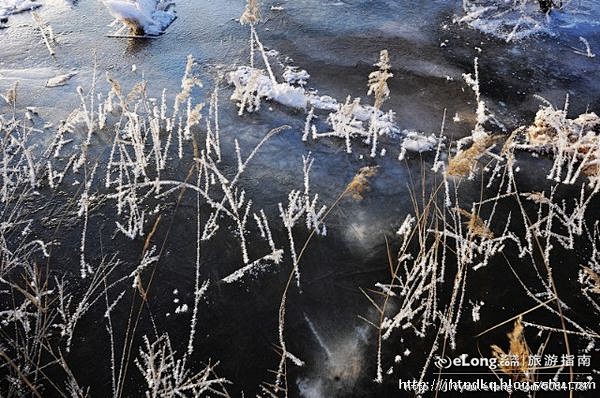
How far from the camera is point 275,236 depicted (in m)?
3.94

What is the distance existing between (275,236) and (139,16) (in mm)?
A: 4880

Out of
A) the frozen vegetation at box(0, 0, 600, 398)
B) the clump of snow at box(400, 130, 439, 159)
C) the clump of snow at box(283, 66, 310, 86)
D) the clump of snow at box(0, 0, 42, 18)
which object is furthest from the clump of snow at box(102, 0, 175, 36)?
the clump of snow at box(400, 130, 439, 159)

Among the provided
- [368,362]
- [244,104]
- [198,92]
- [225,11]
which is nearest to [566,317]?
[368,362]

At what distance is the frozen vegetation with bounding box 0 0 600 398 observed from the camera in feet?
10.2

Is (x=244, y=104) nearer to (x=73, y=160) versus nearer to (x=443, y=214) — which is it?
(x=73, y=160)

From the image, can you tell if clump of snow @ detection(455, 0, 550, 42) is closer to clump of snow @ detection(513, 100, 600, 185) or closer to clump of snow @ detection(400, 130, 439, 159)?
clump of snow @ detection(513, 100, 600, 185)

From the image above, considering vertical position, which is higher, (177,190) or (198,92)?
(198,92)

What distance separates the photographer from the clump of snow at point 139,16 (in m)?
6.84

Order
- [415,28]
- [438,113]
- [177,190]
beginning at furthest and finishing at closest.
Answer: [415,28]
[438,113]
[177,190]

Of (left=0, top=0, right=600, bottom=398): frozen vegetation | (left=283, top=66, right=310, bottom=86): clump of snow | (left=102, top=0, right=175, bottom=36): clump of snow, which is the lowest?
(left=0, top=0, right=600, bottom=398): frozen vegetation

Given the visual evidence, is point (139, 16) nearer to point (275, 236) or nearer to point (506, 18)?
point (275, 236)

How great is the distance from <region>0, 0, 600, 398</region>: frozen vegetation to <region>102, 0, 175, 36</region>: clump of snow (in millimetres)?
1670

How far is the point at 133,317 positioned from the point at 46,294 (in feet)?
2.46

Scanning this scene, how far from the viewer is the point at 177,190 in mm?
4375
